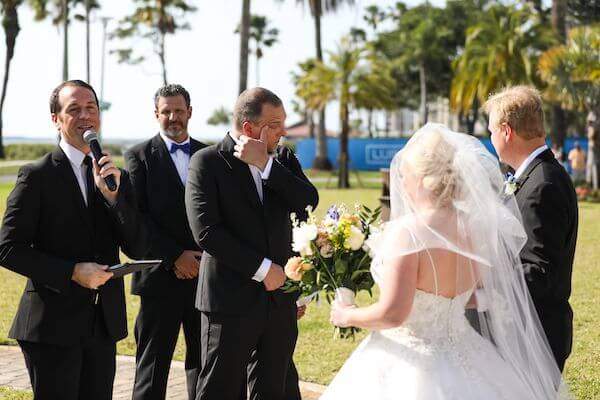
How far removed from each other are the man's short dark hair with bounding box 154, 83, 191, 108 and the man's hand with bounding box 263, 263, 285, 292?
198 centimetres

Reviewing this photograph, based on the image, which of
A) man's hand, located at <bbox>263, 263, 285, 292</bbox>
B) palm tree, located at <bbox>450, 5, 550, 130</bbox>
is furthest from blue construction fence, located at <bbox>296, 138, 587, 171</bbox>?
man's hand, located at <bbox>263, 263, 285, 292</bbox>

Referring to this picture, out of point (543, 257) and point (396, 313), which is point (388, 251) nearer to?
point (396, 313)

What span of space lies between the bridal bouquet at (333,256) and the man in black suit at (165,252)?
173 centimetres

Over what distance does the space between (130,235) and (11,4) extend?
170 ft

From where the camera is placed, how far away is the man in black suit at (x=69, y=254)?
4.25 metres

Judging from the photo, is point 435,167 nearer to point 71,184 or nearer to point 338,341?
point 71,184

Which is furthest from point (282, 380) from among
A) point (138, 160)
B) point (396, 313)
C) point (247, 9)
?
point (247, 9)

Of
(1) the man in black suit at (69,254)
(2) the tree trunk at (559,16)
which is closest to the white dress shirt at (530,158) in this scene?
(1) the man in black suit at (69,254)

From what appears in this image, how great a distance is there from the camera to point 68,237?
440 cm

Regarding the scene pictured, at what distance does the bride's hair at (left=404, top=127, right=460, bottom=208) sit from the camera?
3799mm

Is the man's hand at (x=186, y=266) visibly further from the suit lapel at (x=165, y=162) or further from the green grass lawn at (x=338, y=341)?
the green grass lawn at (x=338, y=341)

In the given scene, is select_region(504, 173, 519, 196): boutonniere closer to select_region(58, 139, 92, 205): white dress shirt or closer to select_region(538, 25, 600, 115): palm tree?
select_region(58, 139, 92, 205): white dress shirt

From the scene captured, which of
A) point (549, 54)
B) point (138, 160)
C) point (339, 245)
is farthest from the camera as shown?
point (549, 54)

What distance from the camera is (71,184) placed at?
442cm
